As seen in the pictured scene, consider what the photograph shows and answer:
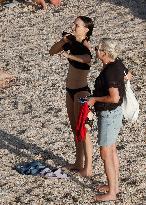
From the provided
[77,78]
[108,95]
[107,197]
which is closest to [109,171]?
[107,197]

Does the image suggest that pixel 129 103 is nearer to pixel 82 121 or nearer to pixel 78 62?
pixel 82 121

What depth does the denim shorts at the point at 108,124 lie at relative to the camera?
5.96 meters

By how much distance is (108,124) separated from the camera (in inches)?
236

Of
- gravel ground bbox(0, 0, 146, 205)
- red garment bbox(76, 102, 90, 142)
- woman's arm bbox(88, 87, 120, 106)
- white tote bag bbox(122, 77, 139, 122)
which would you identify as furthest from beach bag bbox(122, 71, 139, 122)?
gravel ground bbox(0, 0, 146, 205)

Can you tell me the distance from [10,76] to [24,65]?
0.73m

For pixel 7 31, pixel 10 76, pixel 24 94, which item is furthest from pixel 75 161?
pixel 7 31

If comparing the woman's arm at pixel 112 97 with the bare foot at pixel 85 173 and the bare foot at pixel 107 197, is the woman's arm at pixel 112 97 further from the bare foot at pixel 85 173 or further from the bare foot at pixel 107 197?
the bare foot at pixel 85 173

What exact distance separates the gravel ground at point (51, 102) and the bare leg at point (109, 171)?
0.14m

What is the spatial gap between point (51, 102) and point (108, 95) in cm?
381

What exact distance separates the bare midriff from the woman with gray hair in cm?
55

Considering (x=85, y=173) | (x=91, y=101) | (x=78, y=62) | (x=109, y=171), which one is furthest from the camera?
(x=85, y=173)

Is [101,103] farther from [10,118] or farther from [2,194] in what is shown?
[10,118]

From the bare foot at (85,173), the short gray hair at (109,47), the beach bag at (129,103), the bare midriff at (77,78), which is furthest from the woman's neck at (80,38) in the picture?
the bare foot at (85,173)

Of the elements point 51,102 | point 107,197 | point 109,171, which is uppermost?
point 109,171
